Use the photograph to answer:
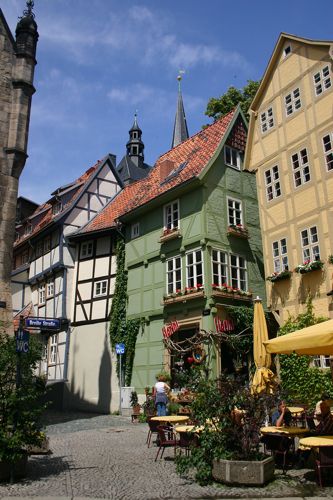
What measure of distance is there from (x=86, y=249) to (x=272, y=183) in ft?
36.5

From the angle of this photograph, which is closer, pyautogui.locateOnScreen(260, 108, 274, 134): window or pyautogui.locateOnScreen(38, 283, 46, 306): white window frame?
pyautogui.locateOnScreen(260, 108, 274, 134): window

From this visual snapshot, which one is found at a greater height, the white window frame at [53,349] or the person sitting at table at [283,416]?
the white window frame at [53,349]

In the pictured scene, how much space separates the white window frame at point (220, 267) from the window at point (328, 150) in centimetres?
561

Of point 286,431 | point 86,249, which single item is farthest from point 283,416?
point 86,249

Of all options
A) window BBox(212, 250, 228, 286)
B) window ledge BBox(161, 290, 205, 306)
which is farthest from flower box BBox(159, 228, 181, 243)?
window ledge BBox(161, 290, 205, 306)

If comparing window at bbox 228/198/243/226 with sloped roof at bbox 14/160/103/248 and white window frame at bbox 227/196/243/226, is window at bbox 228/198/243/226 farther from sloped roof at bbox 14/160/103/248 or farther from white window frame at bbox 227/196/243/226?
sloped roof at bbox 14/160/103/248

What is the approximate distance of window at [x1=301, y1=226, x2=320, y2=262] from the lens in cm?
1582

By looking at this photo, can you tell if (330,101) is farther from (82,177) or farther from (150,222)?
(82,177)

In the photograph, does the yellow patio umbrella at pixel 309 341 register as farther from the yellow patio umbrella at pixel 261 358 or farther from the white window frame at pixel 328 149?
the white window frame at pixel 328 149

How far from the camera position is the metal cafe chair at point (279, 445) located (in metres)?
7.73

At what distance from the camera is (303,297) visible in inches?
624

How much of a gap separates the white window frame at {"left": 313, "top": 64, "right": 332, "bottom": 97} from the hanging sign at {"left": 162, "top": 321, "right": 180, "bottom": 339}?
1050 centimetres

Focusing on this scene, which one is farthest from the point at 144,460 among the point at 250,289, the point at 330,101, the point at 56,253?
the point at 56,253

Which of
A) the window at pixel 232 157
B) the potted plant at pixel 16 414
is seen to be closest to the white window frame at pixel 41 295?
the window at pixel 232 157
